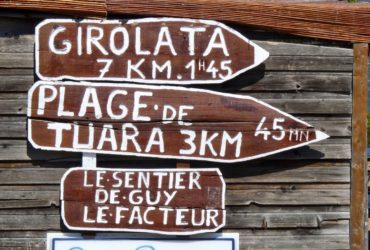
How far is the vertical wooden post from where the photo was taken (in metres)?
4.68

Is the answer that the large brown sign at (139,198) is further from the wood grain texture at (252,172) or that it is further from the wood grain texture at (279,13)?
the wood grain texture at (279,13)

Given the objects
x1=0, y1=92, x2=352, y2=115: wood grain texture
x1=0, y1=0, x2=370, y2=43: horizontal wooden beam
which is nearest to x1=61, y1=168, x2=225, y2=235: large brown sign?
x1=0, y1=92, x2=352, y2=115: wood grain texture

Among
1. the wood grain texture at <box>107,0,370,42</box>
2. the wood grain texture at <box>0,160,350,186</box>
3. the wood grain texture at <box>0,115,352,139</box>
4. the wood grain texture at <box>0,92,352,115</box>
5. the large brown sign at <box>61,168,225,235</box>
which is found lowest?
the large brown sign at <box>61,168,225,235</box>

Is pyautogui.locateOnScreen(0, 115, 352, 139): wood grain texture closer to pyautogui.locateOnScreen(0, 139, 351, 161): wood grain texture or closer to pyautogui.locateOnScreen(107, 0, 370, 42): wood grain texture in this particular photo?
pyautogui.locateOnScreen(0, 139, 351, 161): wood grain texture

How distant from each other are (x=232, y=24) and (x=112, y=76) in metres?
0.91

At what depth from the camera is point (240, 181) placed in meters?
4.68

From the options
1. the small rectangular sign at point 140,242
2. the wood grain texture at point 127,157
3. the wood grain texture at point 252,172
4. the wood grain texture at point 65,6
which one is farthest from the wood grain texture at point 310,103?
the wood grain texture at point 65,6

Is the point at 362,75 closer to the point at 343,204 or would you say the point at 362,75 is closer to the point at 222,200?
the point at 343,204

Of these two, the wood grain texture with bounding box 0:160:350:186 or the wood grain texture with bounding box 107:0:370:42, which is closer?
the wood grain texture with bounding box 107:0:370:42

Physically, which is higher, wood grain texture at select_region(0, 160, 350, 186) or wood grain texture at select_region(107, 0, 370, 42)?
wood grain texture at select_region(107, 0, 370, 42)

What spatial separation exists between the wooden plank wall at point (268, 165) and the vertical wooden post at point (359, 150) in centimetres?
4

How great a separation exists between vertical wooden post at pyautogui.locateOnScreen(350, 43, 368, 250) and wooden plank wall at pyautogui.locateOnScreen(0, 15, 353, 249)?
43mm

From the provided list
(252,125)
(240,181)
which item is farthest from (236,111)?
(240,181)

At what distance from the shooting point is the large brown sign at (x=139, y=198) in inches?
179
